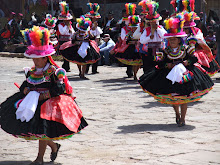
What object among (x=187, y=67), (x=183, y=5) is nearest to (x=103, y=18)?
(x=183, y=5)

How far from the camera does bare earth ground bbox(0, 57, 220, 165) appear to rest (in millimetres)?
6699

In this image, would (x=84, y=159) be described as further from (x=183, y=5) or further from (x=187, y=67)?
(x=183, y=5)

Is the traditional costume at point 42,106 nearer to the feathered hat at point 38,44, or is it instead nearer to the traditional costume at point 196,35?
the feathered hat at point 38,44

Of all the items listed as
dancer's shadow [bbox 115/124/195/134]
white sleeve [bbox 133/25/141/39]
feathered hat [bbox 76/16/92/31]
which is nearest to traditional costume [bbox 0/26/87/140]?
dancer's shadow [bbox 115/124/195/134]

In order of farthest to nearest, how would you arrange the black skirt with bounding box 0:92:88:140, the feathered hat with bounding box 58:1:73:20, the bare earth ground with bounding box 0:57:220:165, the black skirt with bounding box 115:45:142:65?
the feathered hat with bounding box 58:1:73:20 → the black skirt with bounding box 115:45:142:65 → the bare earth ground with bounding box 0:57:220:165 → the black skirt with bounding box 0:92:88:140

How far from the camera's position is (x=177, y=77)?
8406 millimetres

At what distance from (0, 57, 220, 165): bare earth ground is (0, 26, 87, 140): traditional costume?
0.50m

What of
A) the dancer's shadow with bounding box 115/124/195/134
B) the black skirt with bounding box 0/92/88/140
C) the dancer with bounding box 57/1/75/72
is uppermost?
the dancer with bounding box 57/1/75/72

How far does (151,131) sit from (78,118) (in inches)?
80.3

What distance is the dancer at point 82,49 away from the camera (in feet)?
50.2

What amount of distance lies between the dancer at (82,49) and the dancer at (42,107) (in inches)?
333

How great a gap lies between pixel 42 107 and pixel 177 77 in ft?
9.01

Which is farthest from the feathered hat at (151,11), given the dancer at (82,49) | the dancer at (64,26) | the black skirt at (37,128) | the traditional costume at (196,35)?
the black skirt at (37,128)

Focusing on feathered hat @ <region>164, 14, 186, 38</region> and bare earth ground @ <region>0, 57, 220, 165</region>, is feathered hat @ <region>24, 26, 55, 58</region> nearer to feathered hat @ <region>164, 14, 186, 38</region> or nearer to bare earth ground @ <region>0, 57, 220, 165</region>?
bare earth ground @ <region>0, 57, 220, 165</region>
